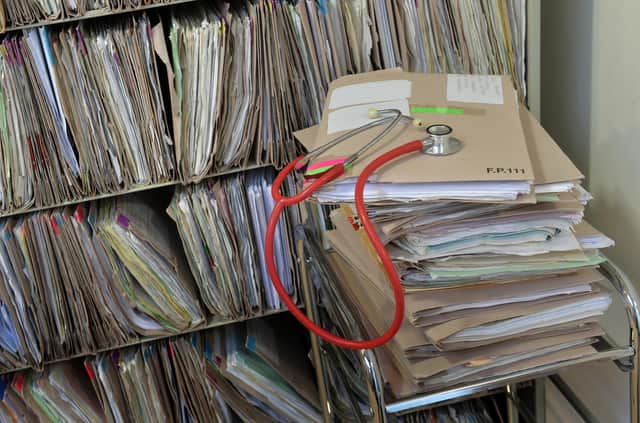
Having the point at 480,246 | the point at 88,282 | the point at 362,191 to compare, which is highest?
the point at 362,191

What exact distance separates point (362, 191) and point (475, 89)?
0.36m

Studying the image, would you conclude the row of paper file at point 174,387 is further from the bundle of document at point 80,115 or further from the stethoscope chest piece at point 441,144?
the stethoscope chest piece at point 441,144

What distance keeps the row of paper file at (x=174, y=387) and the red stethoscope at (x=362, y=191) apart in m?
0.65

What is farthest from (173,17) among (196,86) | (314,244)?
(314,244)

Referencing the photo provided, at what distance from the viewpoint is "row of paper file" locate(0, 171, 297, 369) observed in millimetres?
1485

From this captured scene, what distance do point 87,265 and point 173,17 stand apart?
543 mm

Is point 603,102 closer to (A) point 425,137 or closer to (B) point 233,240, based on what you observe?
(A) point 425,137

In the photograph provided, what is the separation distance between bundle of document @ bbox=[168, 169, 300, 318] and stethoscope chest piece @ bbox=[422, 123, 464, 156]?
558 mm

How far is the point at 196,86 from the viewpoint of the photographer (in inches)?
55.6

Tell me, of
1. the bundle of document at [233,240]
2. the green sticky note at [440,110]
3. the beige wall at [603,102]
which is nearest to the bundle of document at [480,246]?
the green sticky note at [440,110]

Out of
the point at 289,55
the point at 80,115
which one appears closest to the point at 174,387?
the point at 80,115

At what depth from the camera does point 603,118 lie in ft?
4.51

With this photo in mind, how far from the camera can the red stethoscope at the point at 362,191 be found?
923 millimetres

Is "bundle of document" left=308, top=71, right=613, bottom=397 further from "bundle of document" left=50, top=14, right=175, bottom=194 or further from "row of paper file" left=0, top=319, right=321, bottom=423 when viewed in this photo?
"row of paper file" left=0, top=319, right=321, bottom=423
